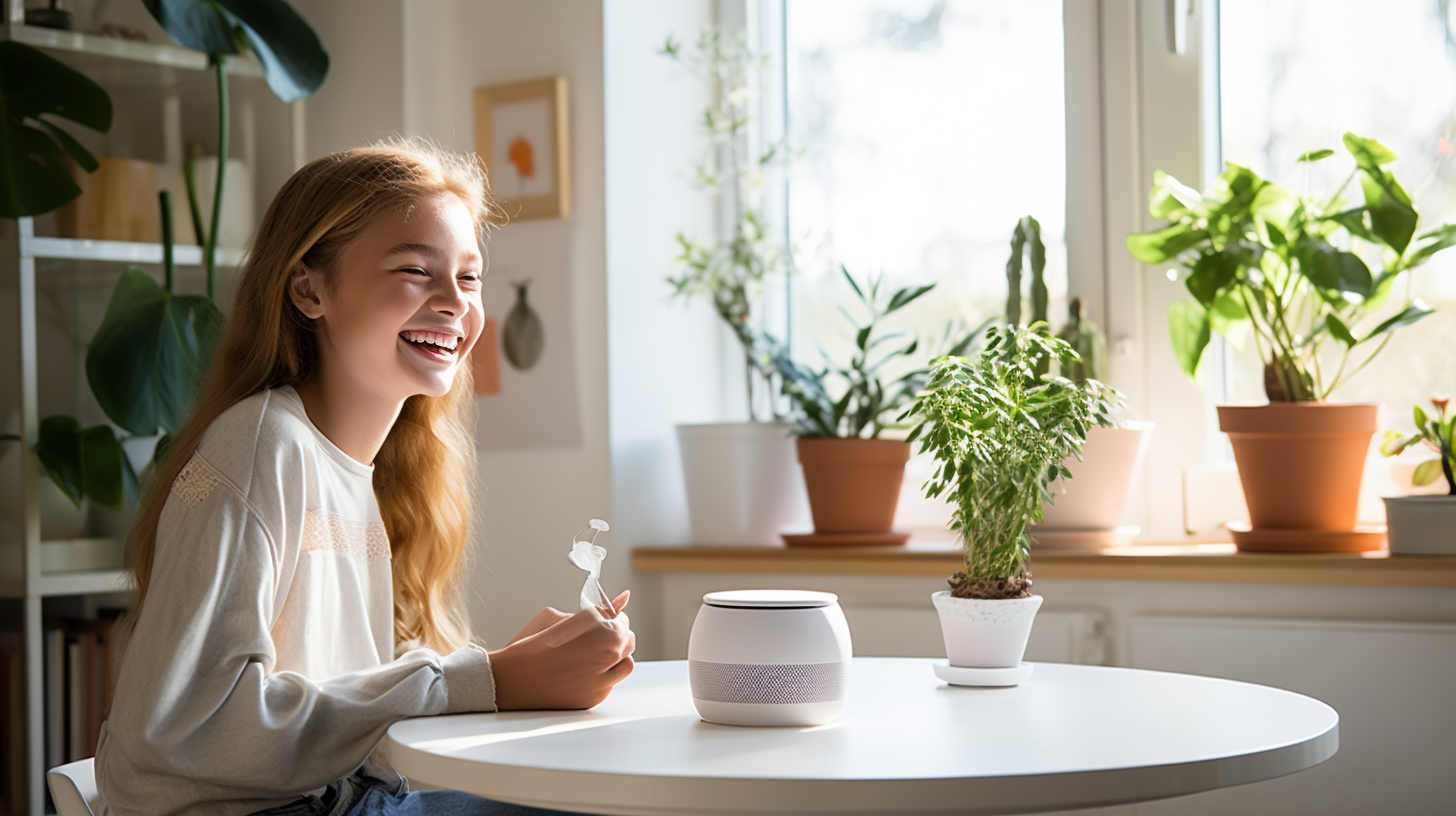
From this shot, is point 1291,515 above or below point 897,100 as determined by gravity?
below

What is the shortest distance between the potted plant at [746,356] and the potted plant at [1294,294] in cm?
74

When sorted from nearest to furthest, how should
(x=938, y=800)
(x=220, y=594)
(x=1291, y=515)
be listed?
(x=938, y=800)
(x=220, y=594)
(x=1291, y=515)

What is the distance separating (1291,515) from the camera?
6.32ft

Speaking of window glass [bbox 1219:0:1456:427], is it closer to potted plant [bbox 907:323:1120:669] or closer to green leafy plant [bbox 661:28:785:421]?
green leafy plant [bbox 661:28:785:421]

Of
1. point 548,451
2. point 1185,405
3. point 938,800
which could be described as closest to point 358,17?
point 548,451

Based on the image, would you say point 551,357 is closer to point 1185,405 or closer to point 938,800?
point 1185,405

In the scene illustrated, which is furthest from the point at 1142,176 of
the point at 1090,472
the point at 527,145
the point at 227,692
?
the point at 227,692

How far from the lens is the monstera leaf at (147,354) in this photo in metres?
2.18

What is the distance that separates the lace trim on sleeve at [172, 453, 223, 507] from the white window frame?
163cm

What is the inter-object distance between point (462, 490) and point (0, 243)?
1.28 m

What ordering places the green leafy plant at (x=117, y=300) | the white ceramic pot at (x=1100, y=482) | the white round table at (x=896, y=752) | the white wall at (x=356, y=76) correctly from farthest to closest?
the white wall at (x=356, y=76), the green leafy plant at (x=117, y=300), the white ceramic pot at (x=1100, y=482), the white round table at (x=896, y=752)

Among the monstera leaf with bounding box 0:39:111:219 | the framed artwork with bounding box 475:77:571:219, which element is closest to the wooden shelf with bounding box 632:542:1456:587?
the framed artwork with bounding box 475:77:571:219

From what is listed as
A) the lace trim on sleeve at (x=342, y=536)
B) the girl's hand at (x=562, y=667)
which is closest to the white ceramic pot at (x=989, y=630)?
the girl's hand at (x=562, y=667)

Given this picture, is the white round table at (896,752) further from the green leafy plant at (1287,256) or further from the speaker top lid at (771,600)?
the green leafy plant at (1287,256)
